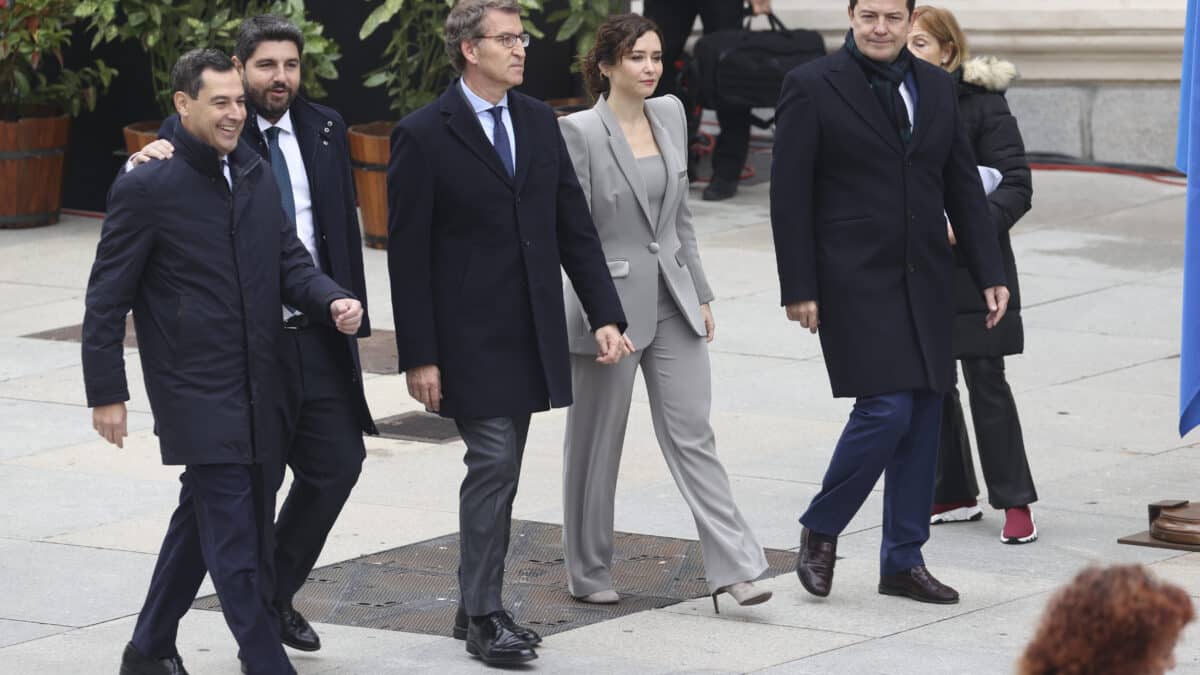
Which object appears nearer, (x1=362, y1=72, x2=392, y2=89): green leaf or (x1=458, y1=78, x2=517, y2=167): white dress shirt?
(x1=458, y1=78, x2=517, y2=167): white dress shirt

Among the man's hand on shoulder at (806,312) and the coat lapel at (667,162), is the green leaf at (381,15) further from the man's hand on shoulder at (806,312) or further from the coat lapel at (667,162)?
the man's hand on shoulder at (806,312)

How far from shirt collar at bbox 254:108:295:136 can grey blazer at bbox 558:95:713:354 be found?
32.9 inches

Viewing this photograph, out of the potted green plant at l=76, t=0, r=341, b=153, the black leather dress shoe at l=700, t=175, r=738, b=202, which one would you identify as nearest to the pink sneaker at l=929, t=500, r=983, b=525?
the potted green plant at l=76, t=0, r=341, b=153

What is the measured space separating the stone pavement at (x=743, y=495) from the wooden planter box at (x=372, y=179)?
1.78 feet

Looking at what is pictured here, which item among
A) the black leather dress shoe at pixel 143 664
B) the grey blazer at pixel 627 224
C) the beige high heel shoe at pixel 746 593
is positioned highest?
the grey blazer at pixel 627 224

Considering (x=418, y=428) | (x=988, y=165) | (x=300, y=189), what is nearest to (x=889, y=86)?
(x=988, y=165)

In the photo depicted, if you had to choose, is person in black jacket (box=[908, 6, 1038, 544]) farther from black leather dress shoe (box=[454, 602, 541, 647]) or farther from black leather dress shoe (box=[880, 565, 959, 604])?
black leather dress shoe (box=[454, 602, 541, 647])

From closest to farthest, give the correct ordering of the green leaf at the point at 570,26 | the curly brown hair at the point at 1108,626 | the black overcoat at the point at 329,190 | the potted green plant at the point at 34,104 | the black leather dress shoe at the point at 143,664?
the curly brown hair at the point at 1108,626
the black leather dress shoe at the point at 143,664
the black overcoat at the point at 329,190
the potted green plant at the point at 34,104
the green leaf at the point at 570,26

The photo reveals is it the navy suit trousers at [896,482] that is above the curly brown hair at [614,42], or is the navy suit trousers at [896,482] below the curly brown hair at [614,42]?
below

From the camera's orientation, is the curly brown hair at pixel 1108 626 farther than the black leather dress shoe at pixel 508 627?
No

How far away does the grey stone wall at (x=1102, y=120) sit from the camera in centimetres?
1485

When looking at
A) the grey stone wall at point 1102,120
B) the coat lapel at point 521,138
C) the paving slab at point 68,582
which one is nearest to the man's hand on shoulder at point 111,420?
the paving slab at point 68,582

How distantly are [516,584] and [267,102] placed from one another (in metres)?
1.69

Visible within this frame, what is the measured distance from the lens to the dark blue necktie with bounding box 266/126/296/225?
556 cm
